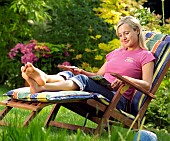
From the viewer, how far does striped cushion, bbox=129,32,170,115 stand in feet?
15.9

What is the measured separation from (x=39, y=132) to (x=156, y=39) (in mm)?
3066

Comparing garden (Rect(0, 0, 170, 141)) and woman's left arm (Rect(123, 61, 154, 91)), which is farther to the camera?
garden (Rect(0, 0, 170, 141))

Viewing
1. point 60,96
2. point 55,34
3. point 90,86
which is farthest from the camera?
point 55,34

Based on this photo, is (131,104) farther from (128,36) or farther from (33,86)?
(33,86)

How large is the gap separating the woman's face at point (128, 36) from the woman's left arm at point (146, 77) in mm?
278

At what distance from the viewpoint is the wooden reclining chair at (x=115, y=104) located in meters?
4.47

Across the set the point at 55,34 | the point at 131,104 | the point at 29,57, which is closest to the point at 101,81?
the point at 131,104

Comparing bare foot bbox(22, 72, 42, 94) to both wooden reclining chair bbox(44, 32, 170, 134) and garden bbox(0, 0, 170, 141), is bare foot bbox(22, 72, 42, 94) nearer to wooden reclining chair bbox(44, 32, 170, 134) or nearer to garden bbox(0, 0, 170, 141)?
wooden reclining chair bbox(44, 32, 170, 134)

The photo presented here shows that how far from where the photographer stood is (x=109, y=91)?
4.74 m

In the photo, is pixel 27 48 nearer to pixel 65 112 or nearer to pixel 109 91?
pixel 65 112

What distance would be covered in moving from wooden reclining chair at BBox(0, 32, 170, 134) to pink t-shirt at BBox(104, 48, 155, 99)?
0.11 meters

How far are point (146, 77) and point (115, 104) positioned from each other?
417mm

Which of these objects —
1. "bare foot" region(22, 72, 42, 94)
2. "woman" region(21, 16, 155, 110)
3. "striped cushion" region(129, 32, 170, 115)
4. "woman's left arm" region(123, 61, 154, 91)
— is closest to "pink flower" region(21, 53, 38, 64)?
"woman" region(21, 16, 155, 110)

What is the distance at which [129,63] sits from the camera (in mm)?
4988
